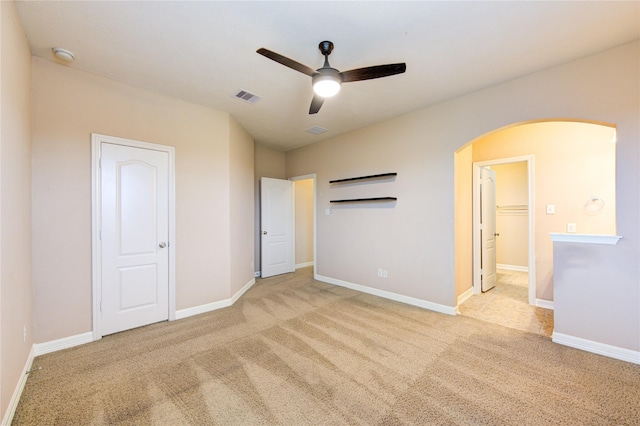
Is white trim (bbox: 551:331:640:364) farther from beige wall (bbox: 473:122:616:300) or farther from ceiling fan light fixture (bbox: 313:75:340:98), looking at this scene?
ceiling fan light fixture (bbox: 313:75:340:98)

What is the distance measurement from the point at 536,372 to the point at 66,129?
4.85 metres

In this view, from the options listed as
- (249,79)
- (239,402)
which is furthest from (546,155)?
(239,402)

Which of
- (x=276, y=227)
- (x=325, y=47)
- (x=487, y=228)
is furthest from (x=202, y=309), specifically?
(x=487, y=228)

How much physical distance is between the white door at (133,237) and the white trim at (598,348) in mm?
4353

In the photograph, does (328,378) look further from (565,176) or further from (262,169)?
(262,169)

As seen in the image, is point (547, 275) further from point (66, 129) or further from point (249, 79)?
point (66, 129)

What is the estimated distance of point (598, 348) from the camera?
2457mm

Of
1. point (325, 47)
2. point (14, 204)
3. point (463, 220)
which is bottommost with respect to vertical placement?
point (463, 220)

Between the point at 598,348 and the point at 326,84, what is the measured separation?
3467 mm

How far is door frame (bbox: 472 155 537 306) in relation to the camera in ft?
12.3

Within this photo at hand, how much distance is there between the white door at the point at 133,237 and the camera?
2.84 metres

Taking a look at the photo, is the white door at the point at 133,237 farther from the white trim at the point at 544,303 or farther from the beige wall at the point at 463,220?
the white trim at the point at 544,303

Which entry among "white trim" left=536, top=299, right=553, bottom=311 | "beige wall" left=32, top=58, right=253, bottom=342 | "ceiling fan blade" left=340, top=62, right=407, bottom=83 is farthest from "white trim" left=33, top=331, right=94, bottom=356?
"white trim" left=536, top=299, right=553, bottom=311

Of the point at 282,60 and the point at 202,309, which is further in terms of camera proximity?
the point at 202,309
